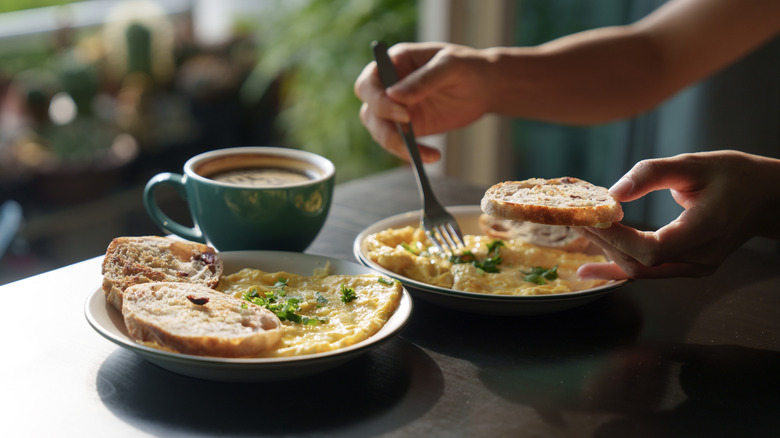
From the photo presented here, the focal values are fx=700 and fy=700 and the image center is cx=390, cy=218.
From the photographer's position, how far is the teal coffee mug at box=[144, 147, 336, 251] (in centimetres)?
127

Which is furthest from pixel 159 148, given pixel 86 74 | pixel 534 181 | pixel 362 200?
pixel 534 181

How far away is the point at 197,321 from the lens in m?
0.93

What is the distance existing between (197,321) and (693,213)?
2.67 ft

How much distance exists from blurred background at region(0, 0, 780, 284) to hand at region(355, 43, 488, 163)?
160cm

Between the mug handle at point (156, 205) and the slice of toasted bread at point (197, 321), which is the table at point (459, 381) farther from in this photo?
the mug handle at point (156, 205)

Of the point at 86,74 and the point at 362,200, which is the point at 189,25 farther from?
the point at 362,200

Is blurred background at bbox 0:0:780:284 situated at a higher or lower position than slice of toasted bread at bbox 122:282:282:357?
lower

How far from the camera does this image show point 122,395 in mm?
906

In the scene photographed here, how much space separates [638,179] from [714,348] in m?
0.29

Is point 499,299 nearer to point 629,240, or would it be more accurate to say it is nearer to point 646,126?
point 629,240

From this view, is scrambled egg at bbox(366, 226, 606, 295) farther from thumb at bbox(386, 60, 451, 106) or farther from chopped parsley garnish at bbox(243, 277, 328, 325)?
thumb at bbox(386, 60, 451, 106)

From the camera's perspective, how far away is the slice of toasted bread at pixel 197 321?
87 centimetres

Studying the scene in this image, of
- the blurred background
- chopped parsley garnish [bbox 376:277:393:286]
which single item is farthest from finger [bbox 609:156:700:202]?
the blurred background

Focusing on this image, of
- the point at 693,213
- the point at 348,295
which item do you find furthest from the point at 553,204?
the point at 348,295
